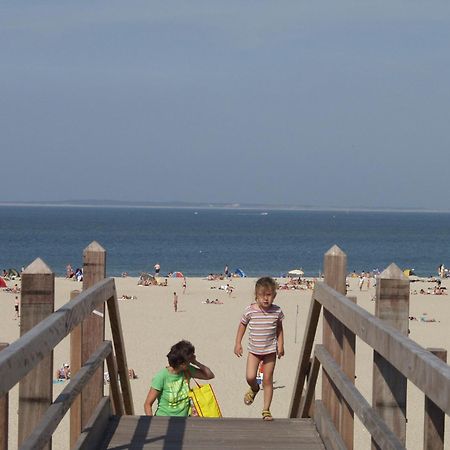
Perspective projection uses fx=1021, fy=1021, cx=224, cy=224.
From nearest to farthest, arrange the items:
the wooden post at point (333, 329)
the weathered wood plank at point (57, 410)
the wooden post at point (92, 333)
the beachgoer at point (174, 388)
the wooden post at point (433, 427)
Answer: the wooden post at point (433, 427)
the weathered wood plank at point (57, 410)
the wooden post at point (333, 329)
the wooden post at point (92, 333)
the beachgoer at point (174, 388)

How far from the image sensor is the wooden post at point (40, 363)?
4.20 meters

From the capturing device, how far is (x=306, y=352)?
7488 mm

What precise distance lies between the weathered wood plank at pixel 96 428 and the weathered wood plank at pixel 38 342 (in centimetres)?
75

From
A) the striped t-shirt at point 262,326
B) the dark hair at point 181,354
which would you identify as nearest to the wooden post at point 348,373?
the dark hair at point 181,354

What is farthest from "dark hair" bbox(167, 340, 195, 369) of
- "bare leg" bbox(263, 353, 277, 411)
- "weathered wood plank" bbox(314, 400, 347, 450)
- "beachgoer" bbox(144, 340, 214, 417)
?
"weathered wood plank" bbox(314, 400, 347, 450)

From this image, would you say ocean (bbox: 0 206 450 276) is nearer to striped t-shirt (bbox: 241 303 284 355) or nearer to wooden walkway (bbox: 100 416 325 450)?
striped t-shirt (bbox: 241 303 284 355)

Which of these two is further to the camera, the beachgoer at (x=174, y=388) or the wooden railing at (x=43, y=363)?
the beachgoer at (x=174, y=388)

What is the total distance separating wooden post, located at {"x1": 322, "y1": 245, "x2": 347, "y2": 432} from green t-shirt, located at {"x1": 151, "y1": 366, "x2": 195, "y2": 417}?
4.45 ft

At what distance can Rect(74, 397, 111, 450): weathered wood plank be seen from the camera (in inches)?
216

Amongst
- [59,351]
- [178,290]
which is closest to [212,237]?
[178,290]

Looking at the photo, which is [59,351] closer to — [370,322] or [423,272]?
[370,322]

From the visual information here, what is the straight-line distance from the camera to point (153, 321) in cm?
2761

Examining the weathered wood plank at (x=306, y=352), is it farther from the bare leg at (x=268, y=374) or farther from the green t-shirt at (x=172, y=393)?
the green t-shirt at (x=172, y=393)

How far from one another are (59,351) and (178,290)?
1838 centimetres
